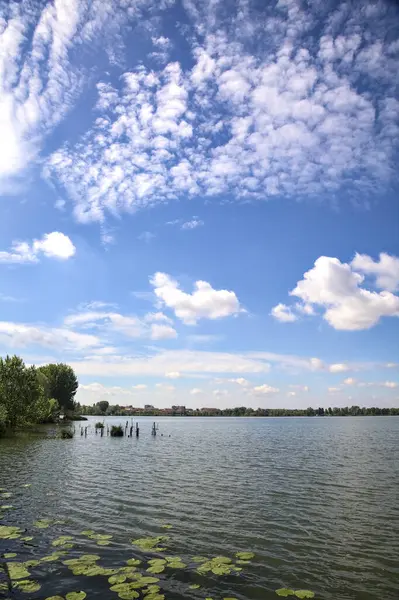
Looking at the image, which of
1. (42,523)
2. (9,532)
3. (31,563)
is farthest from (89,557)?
(42,523)

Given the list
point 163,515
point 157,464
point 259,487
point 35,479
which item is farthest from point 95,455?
point 163,515

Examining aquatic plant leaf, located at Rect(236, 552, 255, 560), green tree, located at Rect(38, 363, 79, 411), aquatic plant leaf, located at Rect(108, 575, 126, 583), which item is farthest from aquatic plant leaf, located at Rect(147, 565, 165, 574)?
green tree, located at Rect(38, 363, 79, 411)

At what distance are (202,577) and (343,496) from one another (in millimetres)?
15780

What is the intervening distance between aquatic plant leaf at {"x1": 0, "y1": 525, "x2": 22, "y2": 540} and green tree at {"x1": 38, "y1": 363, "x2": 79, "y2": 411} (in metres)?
127

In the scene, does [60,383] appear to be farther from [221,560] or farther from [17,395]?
[221,560]

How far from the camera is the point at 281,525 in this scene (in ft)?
59.3

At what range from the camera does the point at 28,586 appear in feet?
35.5

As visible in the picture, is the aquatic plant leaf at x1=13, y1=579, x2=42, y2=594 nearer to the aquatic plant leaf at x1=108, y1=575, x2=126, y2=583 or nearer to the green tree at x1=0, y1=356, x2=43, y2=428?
the aquatic plant leaf at x1=108, y1=575, x2=126, y2=583

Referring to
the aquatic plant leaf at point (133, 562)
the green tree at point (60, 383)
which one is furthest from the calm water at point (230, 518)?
the green tree at point (60, 383)

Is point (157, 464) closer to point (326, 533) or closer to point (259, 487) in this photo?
point (259, 487)

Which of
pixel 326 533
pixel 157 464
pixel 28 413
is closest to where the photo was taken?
pixel 326 533

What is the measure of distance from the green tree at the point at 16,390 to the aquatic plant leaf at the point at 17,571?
2350 inches

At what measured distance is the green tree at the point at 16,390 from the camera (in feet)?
222

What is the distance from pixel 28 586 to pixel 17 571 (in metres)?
1.29
